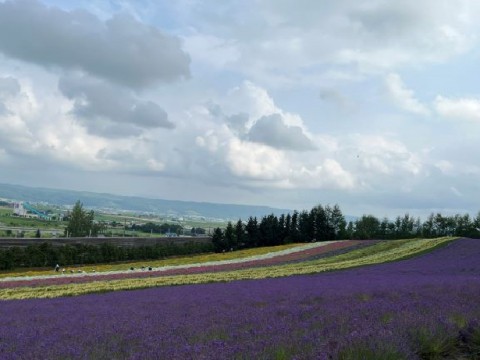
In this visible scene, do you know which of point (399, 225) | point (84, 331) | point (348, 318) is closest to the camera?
point (348, 318)

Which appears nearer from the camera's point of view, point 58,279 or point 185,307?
point 185,307

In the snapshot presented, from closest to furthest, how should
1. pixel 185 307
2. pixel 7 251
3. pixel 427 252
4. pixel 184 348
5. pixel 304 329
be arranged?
1. pixel 184 348
2. pixel 304 329
3. pixel 185 307
4. pixel 427 252
5. pixel 7 251

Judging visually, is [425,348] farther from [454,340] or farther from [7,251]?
[7,251]

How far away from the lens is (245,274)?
32625mm

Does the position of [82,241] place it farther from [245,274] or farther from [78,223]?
[245,274]

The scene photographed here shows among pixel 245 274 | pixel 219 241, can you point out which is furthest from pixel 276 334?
pixel 219 241

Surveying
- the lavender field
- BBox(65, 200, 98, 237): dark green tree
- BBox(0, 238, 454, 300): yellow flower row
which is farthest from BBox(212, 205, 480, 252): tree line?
the lavender field

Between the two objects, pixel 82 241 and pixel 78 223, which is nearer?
pixel 82 241

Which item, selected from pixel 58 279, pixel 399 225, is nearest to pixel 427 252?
pixel 58 279

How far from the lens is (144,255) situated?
7769cm

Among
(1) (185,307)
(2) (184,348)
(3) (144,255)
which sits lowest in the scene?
(3) (144,255)

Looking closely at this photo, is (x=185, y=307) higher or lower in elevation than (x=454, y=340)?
lower

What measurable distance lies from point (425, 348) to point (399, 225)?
121 metres

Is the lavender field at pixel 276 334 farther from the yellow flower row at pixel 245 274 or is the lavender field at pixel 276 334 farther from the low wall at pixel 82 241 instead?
the low wall at pixel 82 241
